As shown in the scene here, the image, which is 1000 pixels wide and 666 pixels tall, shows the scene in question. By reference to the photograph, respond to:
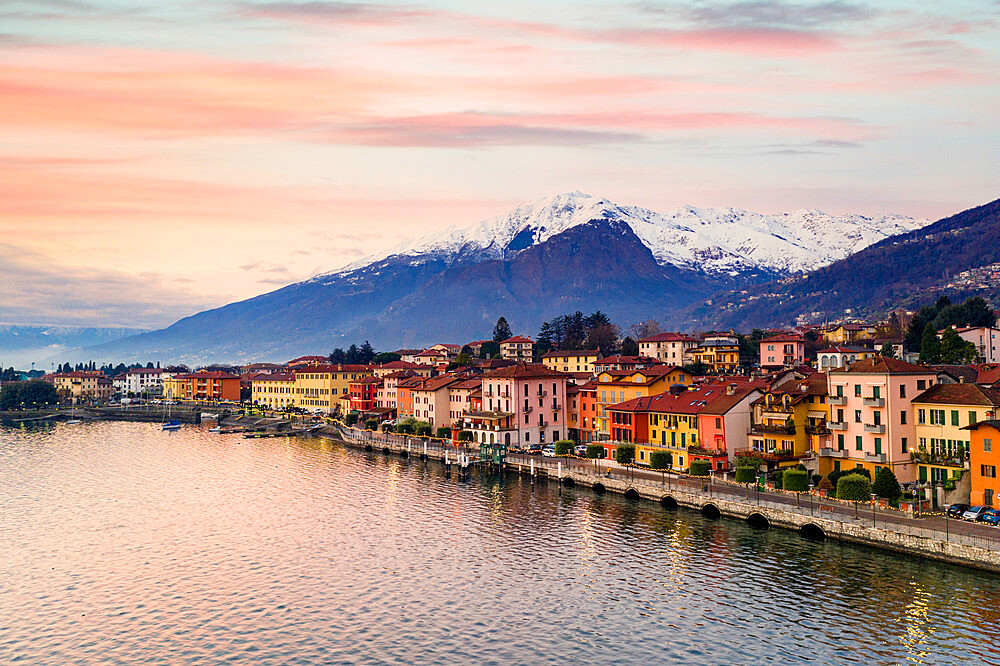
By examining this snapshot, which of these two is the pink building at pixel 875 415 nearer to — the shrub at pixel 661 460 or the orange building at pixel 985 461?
the orange building at pixel 985 461

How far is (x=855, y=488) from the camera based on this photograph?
7056cm

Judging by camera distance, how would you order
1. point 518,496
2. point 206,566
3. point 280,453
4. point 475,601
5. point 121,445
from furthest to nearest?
point 121,445
point 280,453
point 518,496
point 206,566
point 475,601

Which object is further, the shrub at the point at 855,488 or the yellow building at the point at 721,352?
the yellow building at the point at 721,352

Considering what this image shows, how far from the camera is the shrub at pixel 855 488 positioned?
231ft

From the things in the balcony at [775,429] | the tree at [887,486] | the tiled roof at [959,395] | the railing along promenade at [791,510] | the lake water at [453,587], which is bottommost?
the lake water at [453,587]

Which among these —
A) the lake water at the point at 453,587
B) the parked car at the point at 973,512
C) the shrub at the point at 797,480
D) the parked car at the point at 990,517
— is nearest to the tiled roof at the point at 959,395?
the parked car at the point at 973,512

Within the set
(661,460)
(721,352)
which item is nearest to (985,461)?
(661,460)

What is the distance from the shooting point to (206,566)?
66188 millimetres

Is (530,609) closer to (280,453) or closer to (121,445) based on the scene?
(280,453)

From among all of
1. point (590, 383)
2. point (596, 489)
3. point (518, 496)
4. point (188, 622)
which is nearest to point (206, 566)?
point (188, 622)

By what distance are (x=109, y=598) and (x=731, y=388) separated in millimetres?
70120

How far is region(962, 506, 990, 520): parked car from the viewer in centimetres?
6138

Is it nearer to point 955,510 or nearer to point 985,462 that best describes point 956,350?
point 985,462

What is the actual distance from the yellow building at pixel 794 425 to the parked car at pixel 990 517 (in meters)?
21.4
